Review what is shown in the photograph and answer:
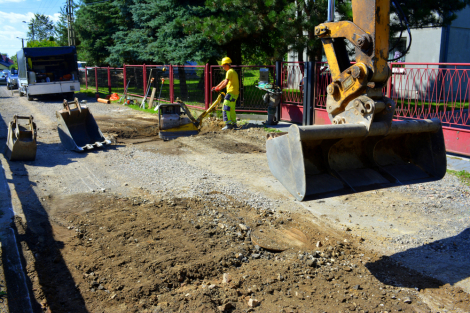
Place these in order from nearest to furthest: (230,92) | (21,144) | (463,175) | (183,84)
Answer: (463,175), (21,144), (230,92), (183,84)

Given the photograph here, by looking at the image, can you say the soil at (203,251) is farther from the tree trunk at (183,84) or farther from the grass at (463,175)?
the tree trunk at (183,84)

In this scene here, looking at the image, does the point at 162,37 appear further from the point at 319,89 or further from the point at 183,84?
Result: the point at 319,89

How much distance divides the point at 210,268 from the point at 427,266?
2.27 meters

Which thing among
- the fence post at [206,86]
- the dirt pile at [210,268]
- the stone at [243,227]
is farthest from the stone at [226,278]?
the fence post at [206,86]

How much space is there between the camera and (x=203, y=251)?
4.30 metres

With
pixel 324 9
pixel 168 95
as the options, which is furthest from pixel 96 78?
pixel 324 9

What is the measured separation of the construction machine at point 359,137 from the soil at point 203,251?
799mm

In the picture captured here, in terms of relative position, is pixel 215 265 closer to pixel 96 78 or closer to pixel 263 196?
pixel 263 196

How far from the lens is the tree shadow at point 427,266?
3.88 meters

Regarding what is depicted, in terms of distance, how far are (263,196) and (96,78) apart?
22.0m

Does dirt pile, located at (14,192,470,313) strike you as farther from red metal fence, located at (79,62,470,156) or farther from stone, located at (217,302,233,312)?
red metal fence, located at (79,62,470,156)

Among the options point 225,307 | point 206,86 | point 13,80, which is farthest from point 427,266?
point 13,80

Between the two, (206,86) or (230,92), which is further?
(206,86)

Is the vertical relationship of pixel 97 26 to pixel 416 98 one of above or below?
above
